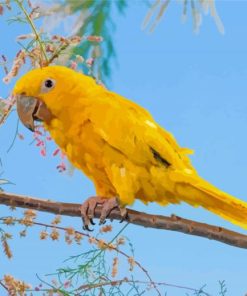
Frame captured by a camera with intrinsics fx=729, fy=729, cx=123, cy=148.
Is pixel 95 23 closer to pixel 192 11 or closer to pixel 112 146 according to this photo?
pixel 192 11

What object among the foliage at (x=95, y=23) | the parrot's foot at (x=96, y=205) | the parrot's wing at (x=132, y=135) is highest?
the foliage at (x=95, y=23)

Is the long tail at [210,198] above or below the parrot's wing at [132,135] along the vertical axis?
below

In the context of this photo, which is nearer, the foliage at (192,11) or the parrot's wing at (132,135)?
the parrot's wing at (132,135)

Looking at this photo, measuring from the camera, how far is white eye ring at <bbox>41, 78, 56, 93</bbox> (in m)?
0.81

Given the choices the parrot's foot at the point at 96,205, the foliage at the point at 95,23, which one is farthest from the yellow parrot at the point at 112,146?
the foliage at the point at 95,23

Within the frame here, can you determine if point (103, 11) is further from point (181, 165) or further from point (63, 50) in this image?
point (181, 165)

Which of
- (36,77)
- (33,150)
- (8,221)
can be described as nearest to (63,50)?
(36,77)

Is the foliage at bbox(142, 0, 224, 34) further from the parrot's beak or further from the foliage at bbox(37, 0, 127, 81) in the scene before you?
the parrot's beak

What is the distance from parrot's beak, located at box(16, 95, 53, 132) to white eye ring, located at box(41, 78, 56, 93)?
14mm

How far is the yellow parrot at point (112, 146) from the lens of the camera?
776 mm

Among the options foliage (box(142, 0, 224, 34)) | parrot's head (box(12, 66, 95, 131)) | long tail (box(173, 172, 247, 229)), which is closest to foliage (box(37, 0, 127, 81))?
foliage (box(142, 0, 224, 34))

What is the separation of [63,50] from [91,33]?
0.88 ft

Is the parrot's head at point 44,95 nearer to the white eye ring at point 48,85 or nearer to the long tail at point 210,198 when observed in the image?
the white eye ring at point 48,85

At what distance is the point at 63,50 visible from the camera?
2.97 feet
